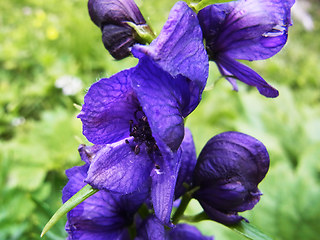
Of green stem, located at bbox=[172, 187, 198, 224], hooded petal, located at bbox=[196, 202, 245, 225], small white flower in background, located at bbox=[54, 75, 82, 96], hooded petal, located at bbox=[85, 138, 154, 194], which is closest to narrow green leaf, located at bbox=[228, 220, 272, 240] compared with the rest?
hooded petal, located at bbox=[196, 202, 245, 225]

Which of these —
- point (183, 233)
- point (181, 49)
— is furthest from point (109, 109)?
point (183, 233)

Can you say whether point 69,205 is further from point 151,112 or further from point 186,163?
point 186,163

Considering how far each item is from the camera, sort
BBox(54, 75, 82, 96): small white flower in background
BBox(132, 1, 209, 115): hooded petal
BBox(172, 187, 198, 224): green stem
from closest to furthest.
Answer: BBox(132, 1, 209, 115): hooded petal
BBox(172, 187, 198, 224): green stem
BBox(54, 75, 82, 96): small white flower in background

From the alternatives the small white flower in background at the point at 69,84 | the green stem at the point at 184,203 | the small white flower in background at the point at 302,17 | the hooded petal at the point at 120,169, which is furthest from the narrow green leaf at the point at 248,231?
the small white flower in background at the point at 302,17

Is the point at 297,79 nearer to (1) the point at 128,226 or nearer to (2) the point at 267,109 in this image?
(2) the point at 267,109

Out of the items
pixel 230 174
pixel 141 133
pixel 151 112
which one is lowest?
pixel 230 174

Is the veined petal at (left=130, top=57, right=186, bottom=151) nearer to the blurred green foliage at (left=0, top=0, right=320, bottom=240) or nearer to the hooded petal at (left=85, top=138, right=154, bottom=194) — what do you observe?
the hooded petal at (left=85, top=138, right=154, bottom=194)

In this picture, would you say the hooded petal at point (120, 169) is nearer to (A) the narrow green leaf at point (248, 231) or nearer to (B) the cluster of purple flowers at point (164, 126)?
(B) the cluster of purple flowers at point (164, 126)
